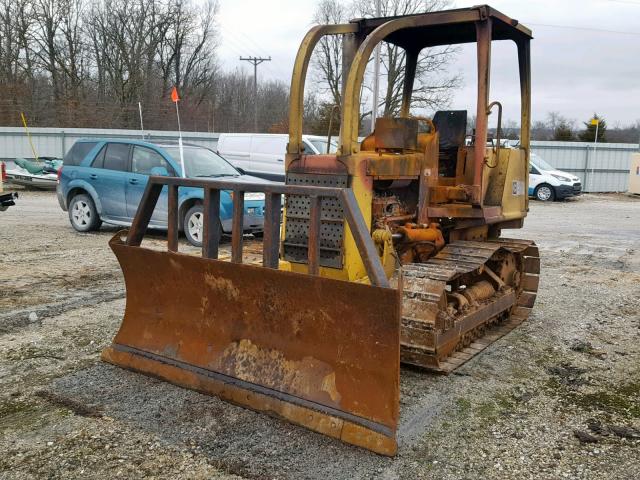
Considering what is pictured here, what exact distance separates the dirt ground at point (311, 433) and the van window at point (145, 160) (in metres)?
4.64

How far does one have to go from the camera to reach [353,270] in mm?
4910

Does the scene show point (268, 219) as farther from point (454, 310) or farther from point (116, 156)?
point (116, 156)

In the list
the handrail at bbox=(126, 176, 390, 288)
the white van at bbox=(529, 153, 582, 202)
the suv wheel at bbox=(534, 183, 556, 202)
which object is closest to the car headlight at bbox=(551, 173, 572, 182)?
the white van at bbox=(529, 153, 582, 202)

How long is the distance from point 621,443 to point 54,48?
40.1m

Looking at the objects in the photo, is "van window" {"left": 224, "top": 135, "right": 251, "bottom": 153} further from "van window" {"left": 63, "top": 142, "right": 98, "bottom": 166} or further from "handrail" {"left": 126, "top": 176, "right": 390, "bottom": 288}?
"handrail" {"left": 126, "top": 176, "right": 390, "bottom": 288}

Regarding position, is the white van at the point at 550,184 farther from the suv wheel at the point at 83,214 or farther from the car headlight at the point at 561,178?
the suv wheel at the point at 83,214

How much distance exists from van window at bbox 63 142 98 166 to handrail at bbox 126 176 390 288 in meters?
8.14

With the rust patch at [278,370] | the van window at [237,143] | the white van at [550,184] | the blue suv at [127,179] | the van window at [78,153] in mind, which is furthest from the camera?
the white van at [550,184]

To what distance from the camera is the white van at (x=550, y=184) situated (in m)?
23.3

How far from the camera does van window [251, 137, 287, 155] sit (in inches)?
701

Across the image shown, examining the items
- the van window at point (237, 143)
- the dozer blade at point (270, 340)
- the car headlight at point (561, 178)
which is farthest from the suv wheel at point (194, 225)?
the car headlight at point (561, 178)

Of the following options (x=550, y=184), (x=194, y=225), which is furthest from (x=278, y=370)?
(x=550, y=184)

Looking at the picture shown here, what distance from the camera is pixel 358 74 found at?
470cm

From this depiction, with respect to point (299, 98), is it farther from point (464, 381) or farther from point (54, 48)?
point (54, 48)
